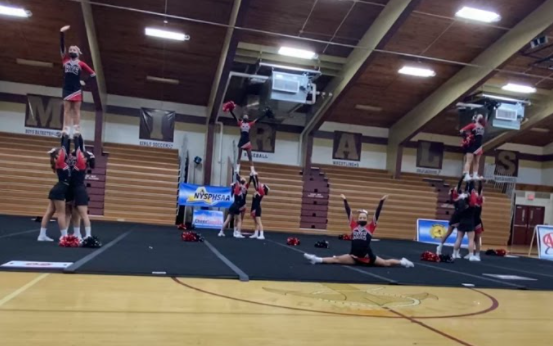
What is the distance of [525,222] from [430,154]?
19.2ft

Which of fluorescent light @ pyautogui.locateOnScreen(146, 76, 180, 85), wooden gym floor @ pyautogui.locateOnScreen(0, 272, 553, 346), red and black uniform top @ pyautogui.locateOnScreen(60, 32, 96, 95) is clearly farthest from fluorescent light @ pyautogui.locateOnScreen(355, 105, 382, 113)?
wooden gym floor @ pyautogui.locateOnScreen(0, 272, 553, 346)

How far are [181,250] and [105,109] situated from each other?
38.2 ft

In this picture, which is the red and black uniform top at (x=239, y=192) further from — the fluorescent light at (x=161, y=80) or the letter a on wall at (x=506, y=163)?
the letter a on wall at (x=506, y=163)

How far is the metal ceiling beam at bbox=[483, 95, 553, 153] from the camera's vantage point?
1733cm

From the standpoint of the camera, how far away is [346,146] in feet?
65.4

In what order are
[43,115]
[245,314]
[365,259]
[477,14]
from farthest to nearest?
1. [43,115]
2. [477,14]
3. [365,259]
4. [245,314]

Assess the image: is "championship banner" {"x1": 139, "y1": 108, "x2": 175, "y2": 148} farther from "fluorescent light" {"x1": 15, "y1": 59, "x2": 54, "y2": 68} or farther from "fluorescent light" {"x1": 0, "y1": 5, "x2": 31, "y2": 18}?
"fluorescent light" {"x1": 0, "y1": 5, "x2": 31, "y2": 18}

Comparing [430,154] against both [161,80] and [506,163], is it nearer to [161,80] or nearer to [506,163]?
[506,163]

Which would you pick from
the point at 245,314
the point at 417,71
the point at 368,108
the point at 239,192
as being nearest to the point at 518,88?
the point at 417,71

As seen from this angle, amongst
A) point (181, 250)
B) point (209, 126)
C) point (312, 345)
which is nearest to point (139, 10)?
point (209, 126)

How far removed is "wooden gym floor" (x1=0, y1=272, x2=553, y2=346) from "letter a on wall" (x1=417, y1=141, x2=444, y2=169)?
1647cm

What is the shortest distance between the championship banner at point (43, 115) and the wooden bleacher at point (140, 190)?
223 centimetres

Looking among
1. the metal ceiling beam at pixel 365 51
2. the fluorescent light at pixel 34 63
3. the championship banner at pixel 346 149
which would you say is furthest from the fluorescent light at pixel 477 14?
the fluorescent light at pixel 34 63

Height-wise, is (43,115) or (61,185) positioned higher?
(43,115)
